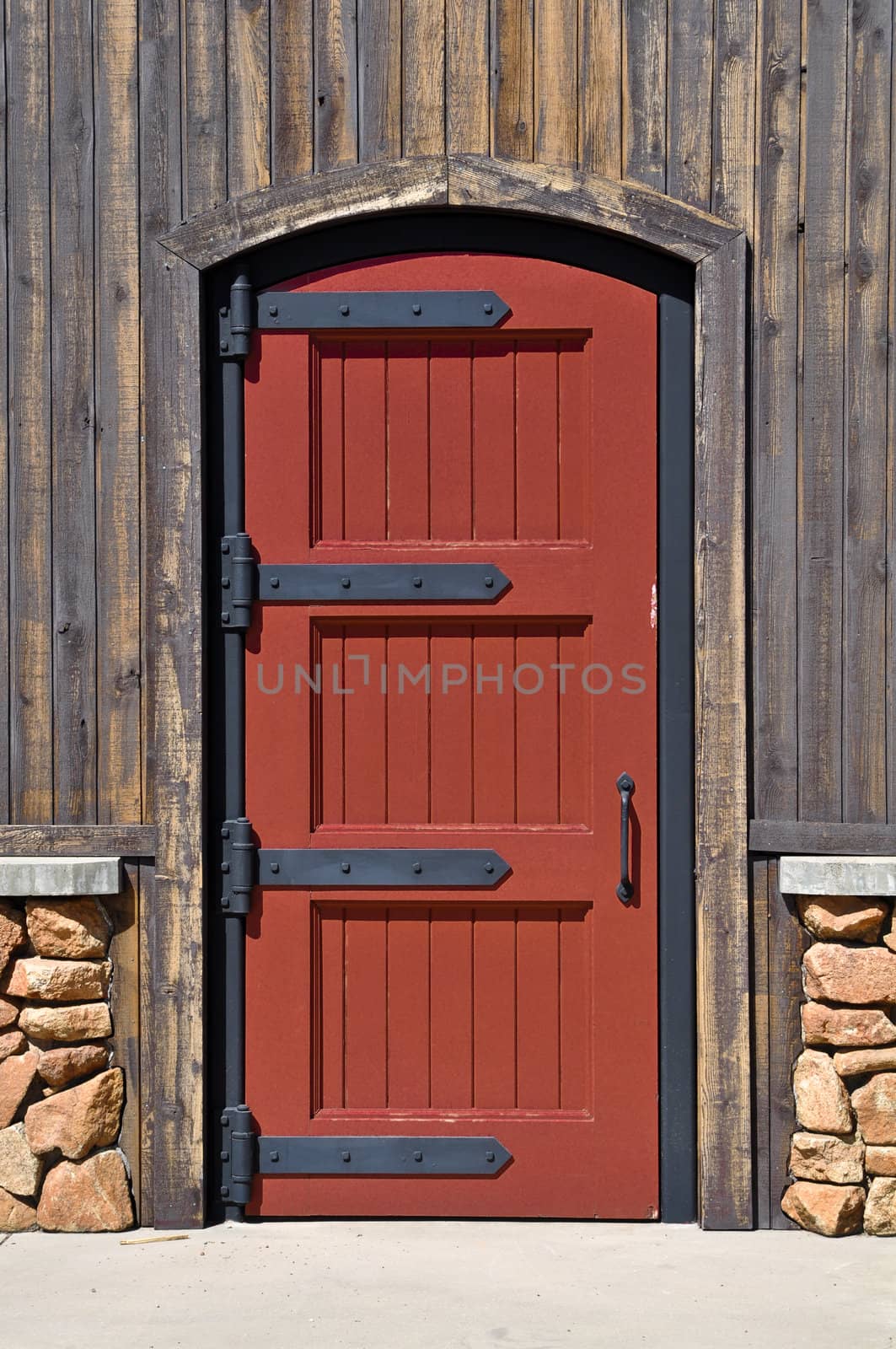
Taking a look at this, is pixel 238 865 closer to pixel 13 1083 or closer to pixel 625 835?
pixel 13 1083

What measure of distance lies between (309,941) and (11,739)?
98 cm

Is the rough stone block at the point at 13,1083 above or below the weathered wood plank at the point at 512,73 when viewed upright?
below

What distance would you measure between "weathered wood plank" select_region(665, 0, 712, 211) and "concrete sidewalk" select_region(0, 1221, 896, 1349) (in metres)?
2.70

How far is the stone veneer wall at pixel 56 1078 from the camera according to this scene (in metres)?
3.37

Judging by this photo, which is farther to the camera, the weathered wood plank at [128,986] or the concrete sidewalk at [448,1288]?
the weathered wood plank at [128,986]

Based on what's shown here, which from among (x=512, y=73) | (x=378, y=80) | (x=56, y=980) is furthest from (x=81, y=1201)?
Result: (x=512, y=73)

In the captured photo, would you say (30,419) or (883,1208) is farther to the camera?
(30,419)

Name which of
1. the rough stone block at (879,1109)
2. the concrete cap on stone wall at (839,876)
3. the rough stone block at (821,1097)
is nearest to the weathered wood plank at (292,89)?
the concrete cap on stone wall at (839,876)

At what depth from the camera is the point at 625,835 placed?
3.42 meters

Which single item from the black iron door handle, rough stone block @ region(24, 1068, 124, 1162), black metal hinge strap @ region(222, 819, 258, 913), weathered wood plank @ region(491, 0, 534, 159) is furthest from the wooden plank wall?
the black iron door handle

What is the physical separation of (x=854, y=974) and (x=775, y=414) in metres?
1.48

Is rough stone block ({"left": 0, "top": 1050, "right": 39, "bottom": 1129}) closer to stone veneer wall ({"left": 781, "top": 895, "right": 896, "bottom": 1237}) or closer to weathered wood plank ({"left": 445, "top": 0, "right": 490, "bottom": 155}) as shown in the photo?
stone veneer wall ({"left": 781, "top": 895, "right": 896, "bottom": 1237})

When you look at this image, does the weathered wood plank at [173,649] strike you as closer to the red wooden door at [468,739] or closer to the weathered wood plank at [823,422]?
the red wooden door at [468,739]

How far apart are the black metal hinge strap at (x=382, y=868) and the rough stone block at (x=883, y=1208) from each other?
1256 mm
